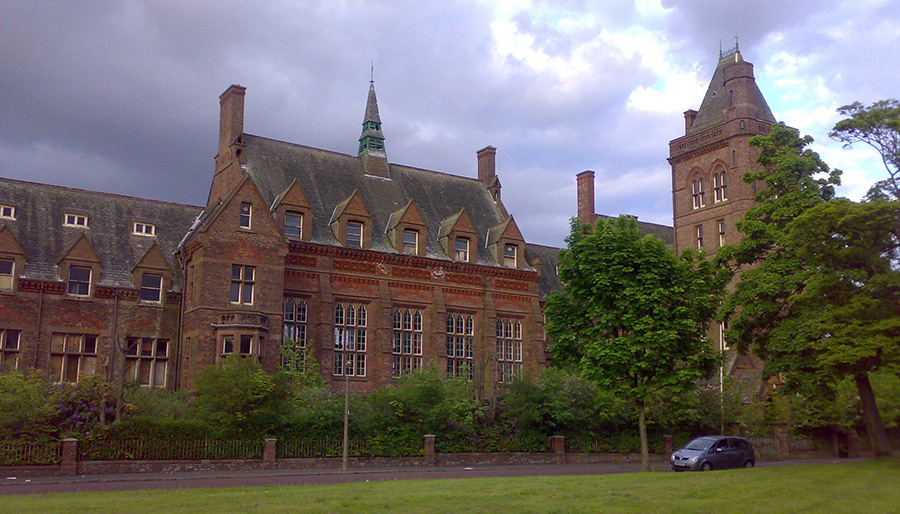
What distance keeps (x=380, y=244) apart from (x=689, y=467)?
23.3 metres

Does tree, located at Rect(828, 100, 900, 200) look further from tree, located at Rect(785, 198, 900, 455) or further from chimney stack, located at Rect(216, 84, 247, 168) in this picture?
chimney stack, located at Rect(216, 84, 247, 168)

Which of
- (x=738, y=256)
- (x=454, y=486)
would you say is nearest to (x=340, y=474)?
(x=454, y=486)

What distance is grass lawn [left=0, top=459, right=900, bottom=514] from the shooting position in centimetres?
1892

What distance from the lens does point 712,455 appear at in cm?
3375

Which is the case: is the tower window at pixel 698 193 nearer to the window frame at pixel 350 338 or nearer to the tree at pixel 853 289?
the window frame at pixel 350 338

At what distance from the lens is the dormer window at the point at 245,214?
4316 cm

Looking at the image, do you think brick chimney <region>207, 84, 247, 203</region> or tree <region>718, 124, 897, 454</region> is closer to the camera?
tree <region>718, 124, 897, 454</region>

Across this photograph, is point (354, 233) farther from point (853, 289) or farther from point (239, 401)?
point (853, 289)

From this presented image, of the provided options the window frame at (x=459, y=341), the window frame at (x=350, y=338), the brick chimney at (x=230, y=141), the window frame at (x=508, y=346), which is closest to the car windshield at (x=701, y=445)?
the window frame at (x=459, y=341)

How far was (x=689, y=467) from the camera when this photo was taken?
33219 millimetres

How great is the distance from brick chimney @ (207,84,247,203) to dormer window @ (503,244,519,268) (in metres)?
17.5

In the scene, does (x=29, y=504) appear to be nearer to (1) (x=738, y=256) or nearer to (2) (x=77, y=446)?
(2) (x=77, y=446)

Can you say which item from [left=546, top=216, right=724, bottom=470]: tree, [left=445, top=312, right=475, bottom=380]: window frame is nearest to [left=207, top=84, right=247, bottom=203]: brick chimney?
[left=445, top=312, right=475, bottom=380]: window frame

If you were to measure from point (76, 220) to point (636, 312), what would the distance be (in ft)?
98.2
